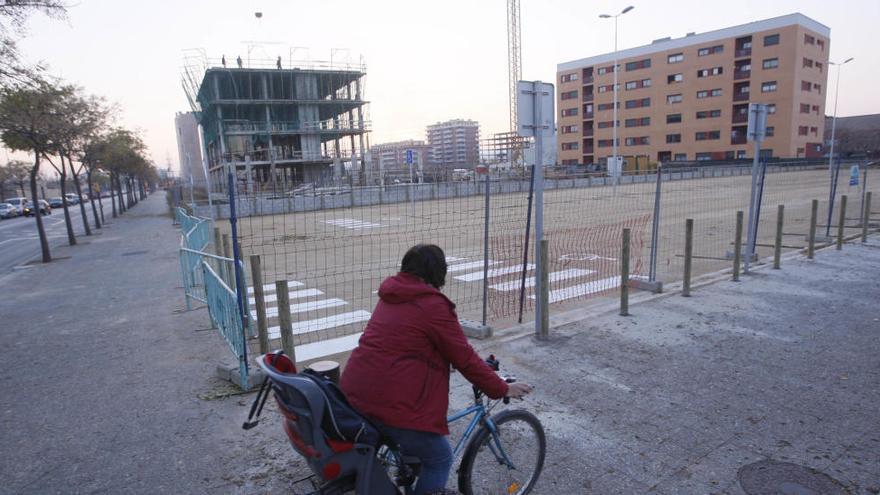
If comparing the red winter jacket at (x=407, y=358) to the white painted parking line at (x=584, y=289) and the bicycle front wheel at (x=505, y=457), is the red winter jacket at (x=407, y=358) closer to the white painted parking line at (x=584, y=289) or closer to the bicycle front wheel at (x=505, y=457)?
the bicycle front wheel at (x=505, y=457)

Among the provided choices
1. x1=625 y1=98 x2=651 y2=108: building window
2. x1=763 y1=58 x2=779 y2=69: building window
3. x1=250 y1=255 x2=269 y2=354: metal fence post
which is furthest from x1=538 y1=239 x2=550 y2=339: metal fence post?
x1=625 y1=98 x2=651 y2=108: building window

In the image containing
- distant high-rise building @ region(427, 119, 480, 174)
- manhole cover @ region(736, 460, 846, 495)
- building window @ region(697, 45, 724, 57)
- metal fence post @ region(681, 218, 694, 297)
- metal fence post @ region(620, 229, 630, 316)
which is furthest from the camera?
distant high-rise building @ region(427, 119, 480, 174)

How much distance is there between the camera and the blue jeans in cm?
255

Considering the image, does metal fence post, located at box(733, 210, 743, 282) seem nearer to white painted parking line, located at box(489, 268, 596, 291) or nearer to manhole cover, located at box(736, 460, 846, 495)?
white painted parking line, located at box(489, 268, 596, 291)

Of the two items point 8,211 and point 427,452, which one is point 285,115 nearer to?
point 8,211

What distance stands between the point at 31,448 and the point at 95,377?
164 centimetres

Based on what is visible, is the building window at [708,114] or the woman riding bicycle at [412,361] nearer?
the woman riding bicycle at [412,361]

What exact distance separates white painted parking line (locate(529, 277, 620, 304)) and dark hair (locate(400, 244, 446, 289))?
19.3ft

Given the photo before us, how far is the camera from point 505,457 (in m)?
3.12

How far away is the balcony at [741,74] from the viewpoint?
64.8 meters

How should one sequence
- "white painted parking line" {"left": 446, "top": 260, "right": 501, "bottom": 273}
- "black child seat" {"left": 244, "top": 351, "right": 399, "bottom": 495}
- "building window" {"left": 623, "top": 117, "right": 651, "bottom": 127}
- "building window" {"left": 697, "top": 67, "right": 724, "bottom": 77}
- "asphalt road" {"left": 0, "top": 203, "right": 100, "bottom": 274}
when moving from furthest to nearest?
"building window" {"left": 623, "top": 117, "right": 651, "bottom": 127} < "building window" {"left": 697, "top": 67, "right": 724, "bottom": 77} < "asphalt road" {"left": 0, "top": 203, "right": 100, "bottom": 274} < "white painted parking line" {"left": 446, "top": 260, "right": 501, "bottom": 273} < "black child seat" {"left": 244, "top": 351, "right": 399, "bottom": 495}

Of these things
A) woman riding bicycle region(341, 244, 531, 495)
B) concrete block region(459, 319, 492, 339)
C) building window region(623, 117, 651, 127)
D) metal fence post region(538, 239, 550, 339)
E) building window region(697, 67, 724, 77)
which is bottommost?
concrete block region(459, 319, 492, 339)

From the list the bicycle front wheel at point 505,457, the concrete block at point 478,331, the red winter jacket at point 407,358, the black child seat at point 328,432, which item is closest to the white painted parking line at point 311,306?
the concrete block at point 478,331

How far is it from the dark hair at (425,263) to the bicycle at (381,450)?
59 centimetres
